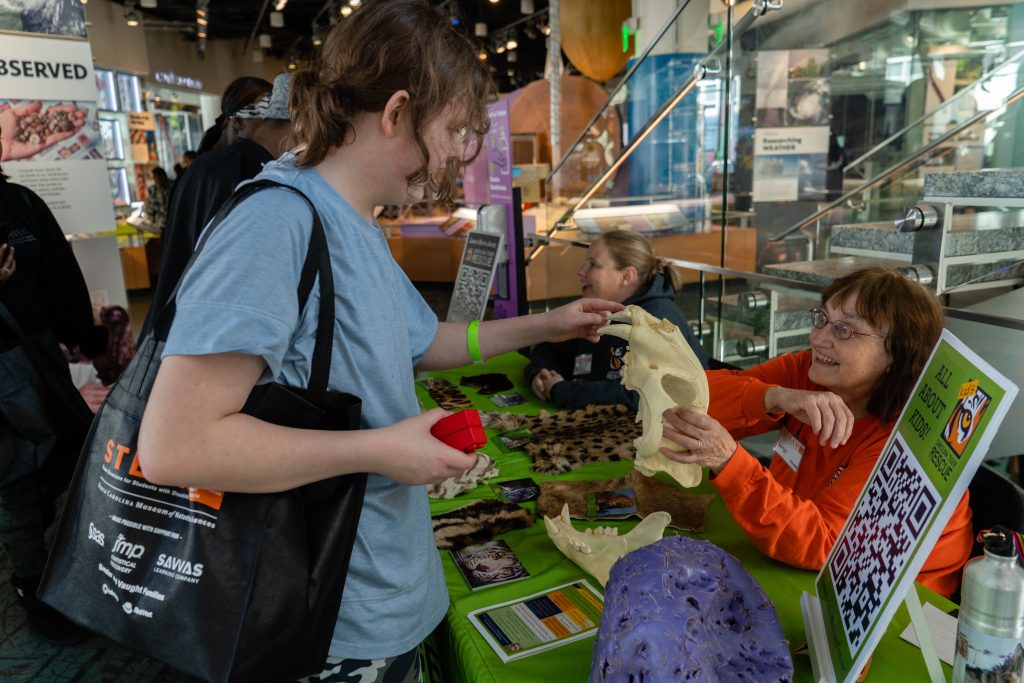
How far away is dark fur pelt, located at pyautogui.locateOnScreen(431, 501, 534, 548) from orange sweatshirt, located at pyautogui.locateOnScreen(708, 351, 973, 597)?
1.80ft

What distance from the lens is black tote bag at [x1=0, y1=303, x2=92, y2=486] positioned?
2.30 meters

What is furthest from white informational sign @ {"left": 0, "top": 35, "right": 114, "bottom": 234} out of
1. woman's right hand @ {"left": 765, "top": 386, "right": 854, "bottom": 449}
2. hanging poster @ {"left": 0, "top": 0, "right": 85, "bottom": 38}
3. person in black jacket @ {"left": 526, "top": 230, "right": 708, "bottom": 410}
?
woman's right hand @ {"left": 765, "top": 386, "right": 854, "bottom": 449}

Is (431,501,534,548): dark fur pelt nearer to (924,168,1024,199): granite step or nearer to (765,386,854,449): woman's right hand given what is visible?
(765,386,854,449): woman's right hand

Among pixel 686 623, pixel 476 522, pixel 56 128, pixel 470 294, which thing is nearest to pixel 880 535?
pixel 686 623

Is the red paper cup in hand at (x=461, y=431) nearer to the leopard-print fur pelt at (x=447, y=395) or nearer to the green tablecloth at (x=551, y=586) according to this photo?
→ the green tablecloth at (x=551, y=586)

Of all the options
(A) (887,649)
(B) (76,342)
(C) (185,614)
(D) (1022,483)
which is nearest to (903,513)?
(A) (887,649)

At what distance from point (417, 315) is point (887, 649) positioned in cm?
99

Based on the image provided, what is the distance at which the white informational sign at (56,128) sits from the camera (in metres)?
3.69

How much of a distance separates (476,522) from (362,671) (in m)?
0.71

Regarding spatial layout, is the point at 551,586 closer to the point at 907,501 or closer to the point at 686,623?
the point at 686,623

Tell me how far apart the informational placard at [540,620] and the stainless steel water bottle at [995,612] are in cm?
63

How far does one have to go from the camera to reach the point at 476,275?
365 centimetres

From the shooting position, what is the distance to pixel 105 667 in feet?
8.05

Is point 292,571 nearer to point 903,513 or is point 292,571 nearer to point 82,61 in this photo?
point 903,513
